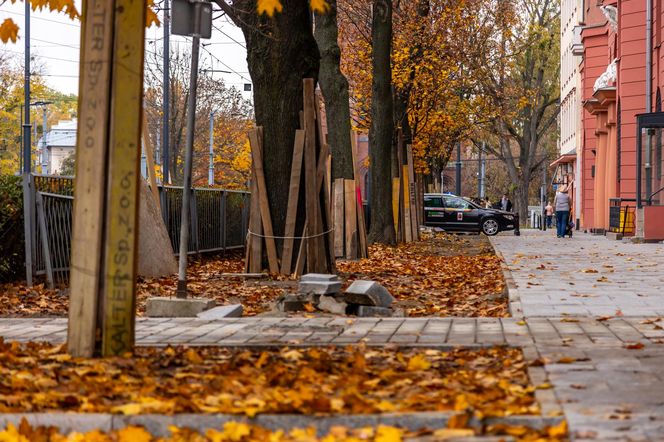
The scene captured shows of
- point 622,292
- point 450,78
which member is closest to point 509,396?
point 622,292

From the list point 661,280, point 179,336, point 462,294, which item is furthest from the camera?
point 661,280

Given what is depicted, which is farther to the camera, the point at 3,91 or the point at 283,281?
the point at 3,91

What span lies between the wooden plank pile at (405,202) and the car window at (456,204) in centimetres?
1275

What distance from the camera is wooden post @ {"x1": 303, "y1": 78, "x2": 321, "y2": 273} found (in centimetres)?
1656

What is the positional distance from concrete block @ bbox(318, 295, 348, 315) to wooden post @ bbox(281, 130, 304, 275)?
4840 millimetres

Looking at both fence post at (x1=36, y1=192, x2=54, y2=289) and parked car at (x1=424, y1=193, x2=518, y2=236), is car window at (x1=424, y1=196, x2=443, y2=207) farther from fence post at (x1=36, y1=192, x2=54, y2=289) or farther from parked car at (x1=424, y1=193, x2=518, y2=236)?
fence post at (x1=36, y1=192, x2=54, y2=289)

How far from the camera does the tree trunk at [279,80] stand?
16.8m

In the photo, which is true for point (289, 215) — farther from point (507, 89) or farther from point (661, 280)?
point (507, 89)

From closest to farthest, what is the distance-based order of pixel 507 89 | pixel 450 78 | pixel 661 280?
pixel 661 280 < pixel 450 78 < pixel 507 89

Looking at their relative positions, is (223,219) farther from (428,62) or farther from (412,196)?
(428,62)

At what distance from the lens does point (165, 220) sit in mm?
21203

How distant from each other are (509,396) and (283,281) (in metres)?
9.83

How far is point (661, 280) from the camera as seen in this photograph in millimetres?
15734

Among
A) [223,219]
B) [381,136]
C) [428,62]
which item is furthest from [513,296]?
[428,62]
